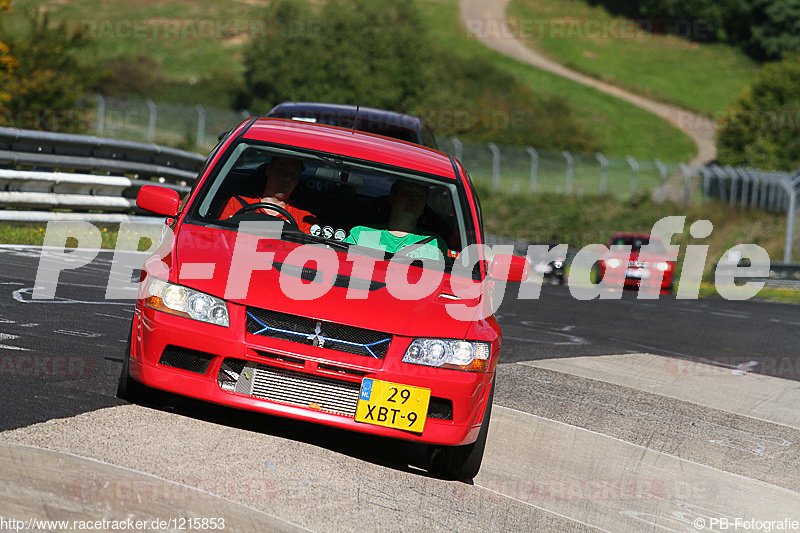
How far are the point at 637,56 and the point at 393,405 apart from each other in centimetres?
9182

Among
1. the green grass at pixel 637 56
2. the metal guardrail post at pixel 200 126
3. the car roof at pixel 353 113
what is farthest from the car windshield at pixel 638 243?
the green grass at pixel 637 56

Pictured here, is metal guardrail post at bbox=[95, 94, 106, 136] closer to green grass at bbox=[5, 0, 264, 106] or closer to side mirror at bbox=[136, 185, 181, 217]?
green grass at bbox=[5, 0, 264, 106]

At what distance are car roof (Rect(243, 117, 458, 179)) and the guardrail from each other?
24.0ft

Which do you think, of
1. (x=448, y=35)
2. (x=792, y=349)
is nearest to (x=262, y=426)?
(x=792, y=349)

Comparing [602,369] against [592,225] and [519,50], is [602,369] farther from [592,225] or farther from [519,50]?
[519,50]

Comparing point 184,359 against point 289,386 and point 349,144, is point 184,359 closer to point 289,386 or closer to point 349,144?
point 289,386

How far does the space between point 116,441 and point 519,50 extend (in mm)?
90926

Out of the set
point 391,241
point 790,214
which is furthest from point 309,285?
point 790,214

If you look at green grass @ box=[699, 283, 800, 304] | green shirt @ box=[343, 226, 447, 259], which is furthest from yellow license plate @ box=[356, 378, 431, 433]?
green grass @ box=[699, 283, 800, 304]

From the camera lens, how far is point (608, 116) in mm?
74562

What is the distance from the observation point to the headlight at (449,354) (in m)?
4.92

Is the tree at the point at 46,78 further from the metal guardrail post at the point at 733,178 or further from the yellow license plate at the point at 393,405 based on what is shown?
the yellow license plate at the point at 393,405

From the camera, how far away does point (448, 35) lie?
90625 mm

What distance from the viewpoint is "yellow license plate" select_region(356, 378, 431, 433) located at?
4.82 meters
